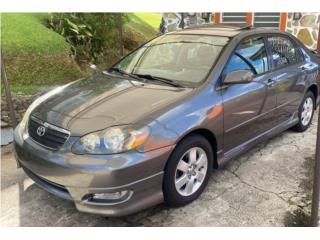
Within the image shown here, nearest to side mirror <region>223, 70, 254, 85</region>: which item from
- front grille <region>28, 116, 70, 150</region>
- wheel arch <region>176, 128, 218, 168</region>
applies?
wheel arch <region>176, 128, 218, 168</region>

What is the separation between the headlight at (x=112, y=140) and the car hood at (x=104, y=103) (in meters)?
0.08

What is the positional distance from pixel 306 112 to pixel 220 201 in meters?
2.35

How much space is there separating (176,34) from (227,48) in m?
0.75

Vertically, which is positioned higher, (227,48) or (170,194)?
(227,48)

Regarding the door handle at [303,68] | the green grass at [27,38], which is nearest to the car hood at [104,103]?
the door handle at [303,68]

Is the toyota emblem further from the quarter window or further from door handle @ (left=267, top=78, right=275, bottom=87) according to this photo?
the quarter window

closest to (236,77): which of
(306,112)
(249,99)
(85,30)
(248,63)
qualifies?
(249,99)

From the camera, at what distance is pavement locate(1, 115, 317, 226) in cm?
309

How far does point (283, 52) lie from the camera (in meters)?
4.47

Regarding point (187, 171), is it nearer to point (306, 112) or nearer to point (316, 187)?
point (316, 187)

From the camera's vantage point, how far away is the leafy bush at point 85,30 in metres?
7.33
